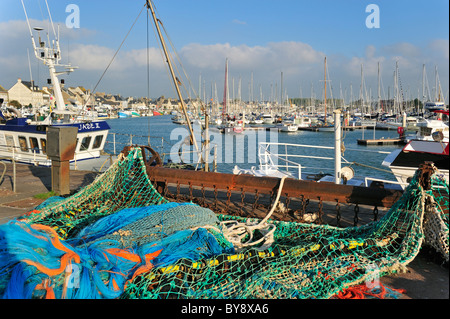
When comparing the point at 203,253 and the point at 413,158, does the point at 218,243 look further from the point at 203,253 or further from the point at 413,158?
the point at 413,158

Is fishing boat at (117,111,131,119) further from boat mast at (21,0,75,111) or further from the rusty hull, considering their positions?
the rusty hull

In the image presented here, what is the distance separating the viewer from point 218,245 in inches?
184

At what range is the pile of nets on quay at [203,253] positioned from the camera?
11.4ft

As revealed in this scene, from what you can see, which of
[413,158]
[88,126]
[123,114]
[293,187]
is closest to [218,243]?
[293,187]

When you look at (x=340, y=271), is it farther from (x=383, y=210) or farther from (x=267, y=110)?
(x=267, y=110)

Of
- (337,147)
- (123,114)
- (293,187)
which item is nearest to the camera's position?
(293,187)

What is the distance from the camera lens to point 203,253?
4469mm

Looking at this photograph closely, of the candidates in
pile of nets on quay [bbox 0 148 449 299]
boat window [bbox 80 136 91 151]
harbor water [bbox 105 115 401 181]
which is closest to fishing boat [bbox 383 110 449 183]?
harbor water [bbox 105 115 401 181]

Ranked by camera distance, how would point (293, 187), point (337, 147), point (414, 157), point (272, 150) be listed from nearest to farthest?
point (293, 187)
point (337, 147)
point (414, 157)
point (272, 150)

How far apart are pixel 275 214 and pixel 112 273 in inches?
137

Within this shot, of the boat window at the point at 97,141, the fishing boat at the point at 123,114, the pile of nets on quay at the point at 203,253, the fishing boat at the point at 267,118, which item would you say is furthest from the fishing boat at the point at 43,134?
the fishing boat at the point at 123,114

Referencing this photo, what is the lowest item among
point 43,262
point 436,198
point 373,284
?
point 373,284

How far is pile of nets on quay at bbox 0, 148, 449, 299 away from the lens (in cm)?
346
